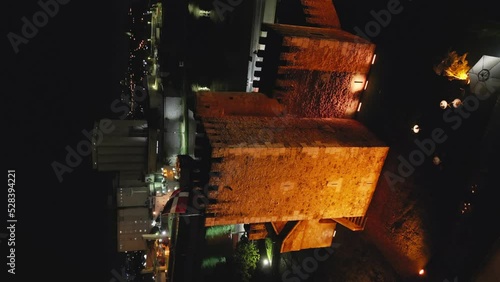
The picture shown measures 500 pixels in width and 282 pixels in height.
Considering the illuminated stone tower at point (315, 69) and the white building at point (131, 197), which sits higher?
the illuminated stone tower at point (315, 69)

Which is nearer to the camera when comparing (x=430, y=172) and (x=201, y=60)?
(x=430, y=172)

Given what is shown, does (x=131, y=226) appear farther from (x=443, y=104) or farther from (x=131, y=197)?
(x=443, y=104)

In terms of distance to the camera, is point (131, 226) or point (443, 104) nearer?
point (443, 104)

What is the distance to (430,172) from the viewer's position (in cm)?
651

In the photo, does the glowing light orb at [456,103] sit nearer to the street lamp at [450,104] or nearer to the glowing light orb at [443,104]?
the street lamp at [450,104]

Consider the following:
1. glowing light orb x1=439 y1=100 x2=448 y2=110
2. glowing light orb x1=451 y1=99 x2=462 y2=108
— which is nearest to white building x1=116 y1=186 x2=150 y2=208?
glowing light orb x1=439 y1=100 x2=448 y2=110

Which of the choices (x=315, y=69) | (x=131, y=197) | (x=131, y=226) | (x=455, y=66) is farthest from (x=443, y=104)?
(x=131, y=226)

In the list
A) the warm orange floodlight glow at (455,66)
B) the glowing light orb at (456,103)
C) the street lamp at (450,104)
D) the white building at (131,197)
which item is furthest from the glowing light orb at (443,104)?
the white building at (131,197)

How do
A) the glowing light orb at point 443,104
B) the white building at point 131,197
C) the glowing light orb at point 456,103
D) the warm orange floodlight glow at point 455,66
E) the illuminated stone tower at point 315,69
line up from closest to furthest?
the warm orange floodlight glow at point 455,66, the glowing light orb at point 456,103, the glowing light orb at point 443,104, the illuminated stone tower at point 315,69, the white building at point 131,197

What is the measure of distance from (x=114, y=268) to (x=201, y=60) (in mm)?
17978

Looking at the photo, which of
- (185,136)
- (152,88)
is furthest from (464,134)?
(152,88)

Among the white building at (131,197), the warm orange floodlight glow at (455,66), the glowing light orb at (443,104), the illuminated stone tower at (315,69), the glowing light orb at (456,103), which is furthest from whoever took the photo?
the white building at (131,197)

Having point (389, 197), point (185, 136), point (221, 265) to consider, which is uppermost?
point (389, 197)

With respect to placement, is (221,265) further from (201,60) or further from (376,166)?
(201,60)
